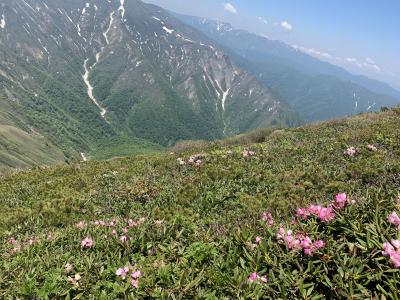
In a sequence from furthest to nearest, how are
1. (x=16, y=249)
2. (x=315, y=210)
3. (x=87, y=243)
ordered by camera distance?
(x=16, y=249) → (x=87, y=243) → (x=315, y=210)

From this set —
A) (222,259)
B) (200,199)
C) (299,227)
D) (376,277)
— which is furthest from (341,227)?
(200,199)

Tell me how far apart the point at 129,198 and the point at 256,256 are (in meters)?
10.3

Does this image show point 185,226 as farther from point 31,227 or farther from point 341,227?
point 31,227

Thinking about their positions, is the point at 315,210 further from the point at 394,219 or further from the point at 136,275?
the point at 136,275

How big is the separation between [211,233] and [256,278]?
2837 millimetres

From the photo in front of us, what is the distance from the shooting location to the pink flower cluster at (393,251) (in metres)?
5.30

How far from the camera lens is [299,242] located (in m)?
6.53

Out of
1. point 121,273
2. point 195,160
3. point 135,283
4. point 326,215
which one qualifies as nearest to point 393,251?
point 326,215

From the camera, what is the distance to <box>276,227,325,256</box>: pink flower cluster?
20.5ft

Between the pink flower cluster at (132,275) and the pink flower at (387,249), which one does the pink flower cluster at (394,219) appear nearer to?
the pink flower at (387,249)

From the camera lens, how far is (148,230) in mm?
9297

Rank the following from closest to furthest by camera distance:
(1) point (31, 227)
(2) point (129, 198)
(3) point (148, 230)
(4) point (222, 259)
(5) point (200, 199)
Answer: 1. (4) point (222, 259)
2. (3) point (148, 230)
3. (1) point (31, 227)
4. (5) point (200, 199)
5. (2) point (129, 198)

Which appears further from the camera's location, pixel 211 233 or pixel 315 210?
pixel 211 233

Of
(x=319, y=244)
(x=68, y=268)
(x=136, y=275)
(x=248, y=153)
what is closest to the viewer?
(x=319, y=244)
